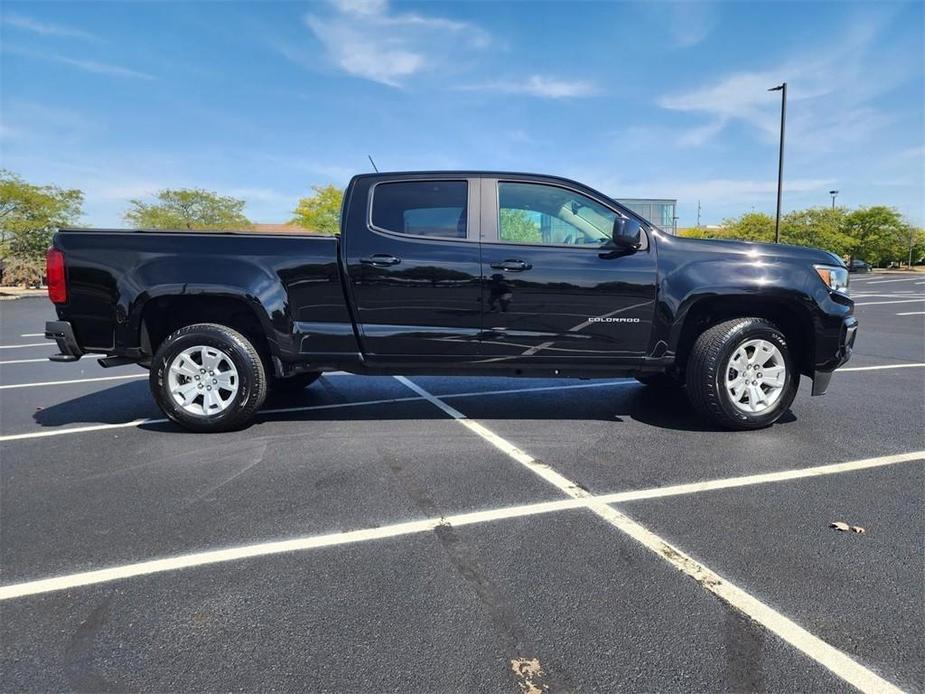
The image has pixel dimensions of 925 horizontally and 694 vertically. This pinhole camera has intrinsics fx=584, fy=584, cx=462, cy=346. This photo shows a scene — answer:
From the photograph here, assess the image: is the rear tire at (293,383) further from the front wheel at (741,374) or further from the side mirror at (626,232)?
the front wheel at (741,374)

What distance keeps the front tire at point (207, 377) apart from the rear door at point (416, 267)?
0.92 metres

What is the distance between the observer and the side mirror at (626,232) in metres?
4.26

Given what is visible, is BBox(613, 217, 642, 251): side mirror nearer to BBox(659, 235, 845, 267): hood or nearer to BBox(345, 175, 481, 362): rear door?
BBox(659, 235, 845, 267): hood

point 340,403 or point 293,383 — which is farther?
point 293,383

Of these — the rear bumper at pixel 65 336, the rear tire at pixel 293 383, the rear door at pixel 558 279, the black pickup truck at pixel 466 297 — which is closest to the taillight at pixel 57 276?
the black pickup truck at pixel 466 297

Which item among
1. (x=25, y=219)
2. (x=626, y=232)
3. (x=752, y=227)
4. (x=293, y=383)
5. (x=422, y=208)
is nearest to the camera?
(x=626, y=232)

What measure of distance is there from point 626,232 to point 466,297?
1.27 metres

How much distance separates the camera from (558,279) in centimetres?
442

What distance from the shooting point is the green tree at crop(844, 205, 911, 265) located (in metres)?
54.9

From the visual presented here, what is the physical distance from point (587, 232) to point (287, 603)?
3.37m

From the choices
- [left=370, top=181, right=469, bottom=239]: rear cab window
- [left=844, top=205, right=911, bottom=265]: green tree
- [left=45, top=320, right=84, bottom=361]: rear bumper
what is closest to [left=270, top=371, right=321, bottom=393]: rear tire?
[left=45, top=320, right=84, bottom=361]: rear bumper

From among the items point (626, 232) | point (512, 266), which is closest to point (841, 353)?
point (626, 232)

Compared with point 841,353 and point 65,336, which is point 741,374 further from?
point 65,336

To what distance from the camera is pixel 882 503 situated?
3174 mm
